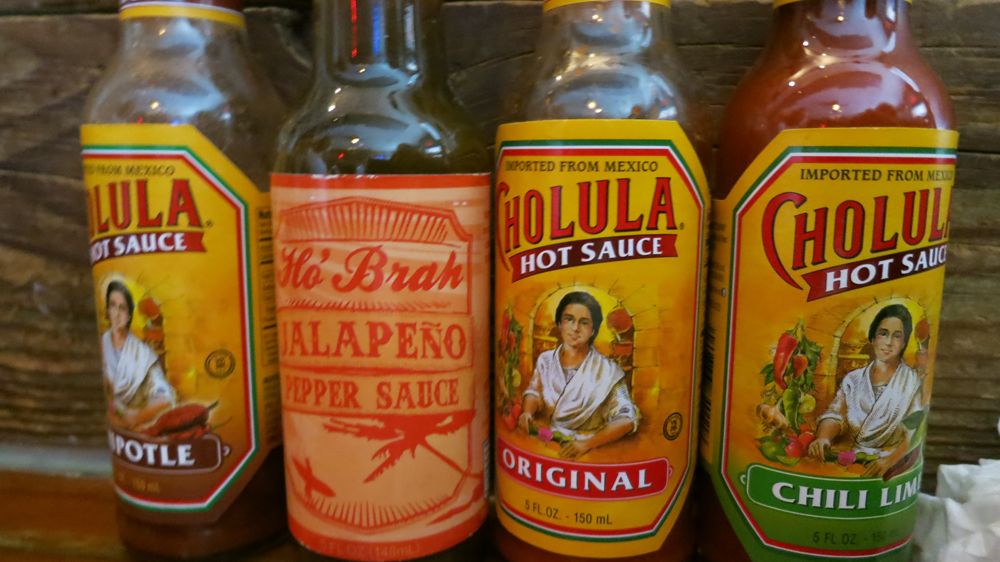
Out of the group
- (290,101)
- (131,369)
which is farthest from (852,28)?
(131,369)

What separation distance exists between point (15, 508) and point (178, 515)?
223mm

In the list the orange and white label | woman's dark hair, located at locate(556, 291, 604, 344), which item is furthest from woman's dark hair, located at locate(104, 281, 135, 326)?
woman's dark hair, located at locate(556, 291, 604, 344)

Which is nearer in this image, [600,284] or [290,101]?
[600,284]

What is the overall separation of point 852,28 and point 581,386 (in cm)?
30

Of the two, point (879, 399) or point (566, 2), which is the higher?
point (566, 2)

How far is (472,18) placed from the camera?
2.18ft

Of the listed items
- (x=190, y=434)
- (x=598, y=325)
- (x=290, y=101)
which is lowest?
(x=190, y=434)

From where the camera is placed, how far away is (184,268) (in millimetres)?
563

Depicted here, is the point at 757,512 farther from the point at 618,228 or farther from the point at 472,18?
the point at 472,18

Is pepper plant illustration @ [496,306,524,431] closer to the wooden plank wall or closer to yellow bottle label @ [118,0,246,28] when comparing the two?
the wooden plank wall

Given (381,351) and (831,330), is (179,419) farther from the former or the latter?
(831,330)

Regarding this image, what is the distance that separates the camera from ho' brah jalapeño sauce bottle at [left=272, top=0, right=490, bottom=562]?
514 mm

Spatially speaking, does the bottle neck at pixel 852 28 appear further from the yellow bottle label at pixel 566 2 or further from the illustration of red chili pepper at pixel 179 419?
the illustration of red chili pepper at pixel 179 419

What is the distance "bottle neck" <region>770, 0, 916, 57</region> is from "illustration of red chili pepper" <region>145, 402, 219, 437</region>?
50cm
